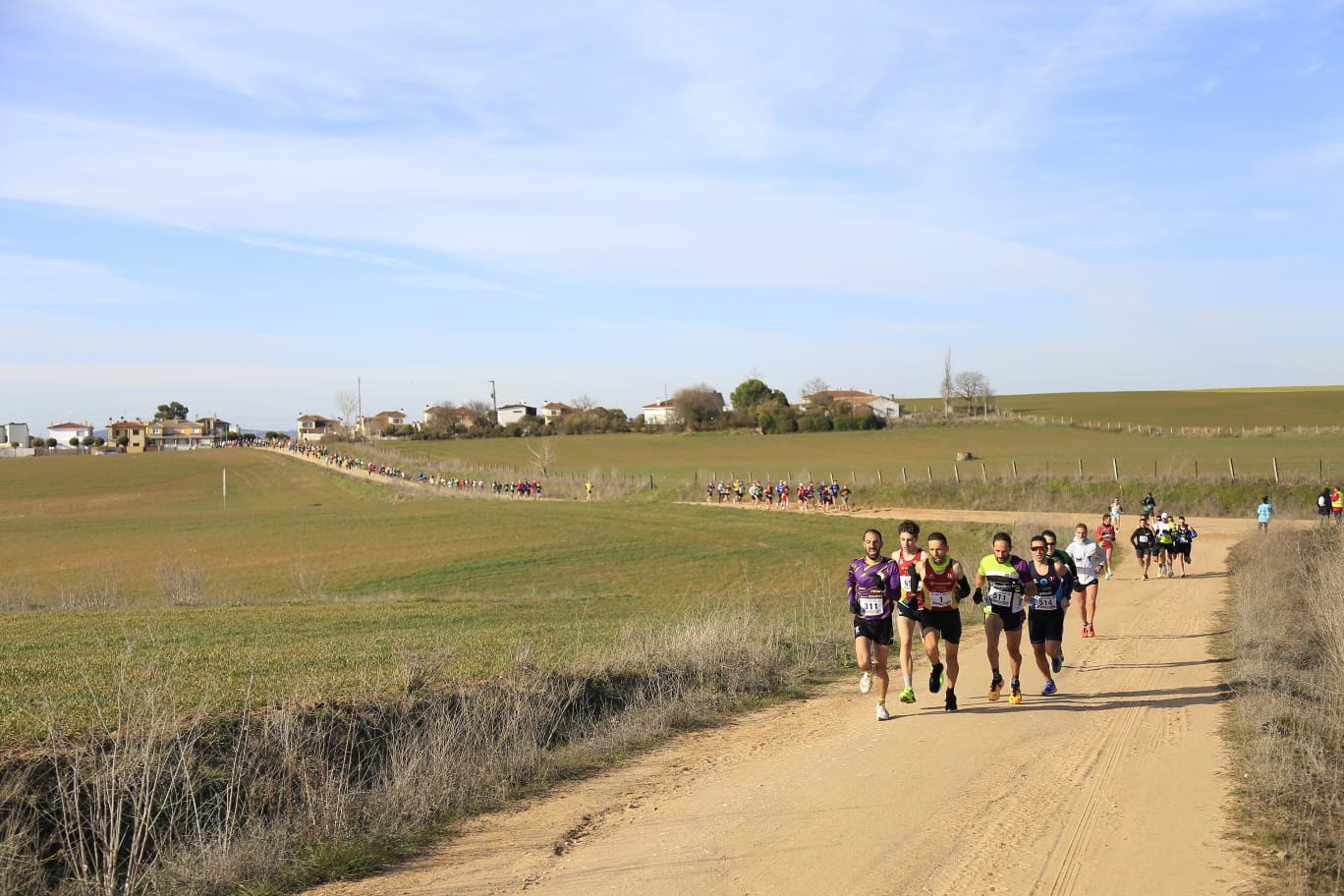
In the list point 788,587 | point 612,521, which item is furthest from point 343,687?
point 612,521

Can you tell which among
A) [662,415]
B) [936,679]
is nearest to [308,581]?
[936,679]

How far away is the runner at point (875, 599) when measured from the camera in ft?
32.9

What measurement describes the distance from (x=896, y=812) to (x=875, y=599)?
128 inches

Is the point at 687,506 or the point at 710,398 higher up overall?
the point at 710,398

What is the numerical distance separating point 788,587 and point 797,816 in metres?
21.9

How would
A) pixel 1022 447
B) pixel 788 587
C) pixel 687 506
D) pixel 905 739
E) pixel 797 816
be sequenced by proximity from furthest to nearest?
pixel 1022 447 < pixel 687 506 < pixel 788 587 < pixel 905 739 < pixel 797 816

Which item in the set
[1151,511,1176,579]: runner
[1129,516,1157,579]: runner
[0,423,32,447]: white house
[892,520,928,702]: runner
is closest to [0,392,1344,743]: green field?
[892,520,928,702]: runner

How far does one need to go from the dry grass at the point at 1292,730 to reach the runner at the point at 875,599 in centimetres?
298

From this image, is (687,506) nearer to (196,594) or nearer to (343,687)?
(196,594)

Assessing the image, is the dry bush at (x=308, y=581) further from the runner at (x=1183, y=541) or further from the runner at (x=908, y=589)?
the runner at (x=1183, y=541)

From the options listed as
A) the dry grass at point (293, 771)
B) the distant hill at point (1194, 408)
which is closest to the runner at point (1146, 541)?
the dry grass at point (293, 771)

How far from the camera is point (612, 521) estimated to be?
46094 millimetres

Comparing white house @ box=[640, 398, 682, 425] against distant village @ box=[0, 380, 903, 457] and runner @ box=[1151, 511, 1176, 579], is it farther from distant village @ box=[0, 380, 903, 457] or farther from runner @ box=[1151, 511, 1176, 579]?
runner @ box=[1151, 511, 1176, 579]

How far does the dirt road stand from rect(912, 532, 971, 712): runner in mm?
602
